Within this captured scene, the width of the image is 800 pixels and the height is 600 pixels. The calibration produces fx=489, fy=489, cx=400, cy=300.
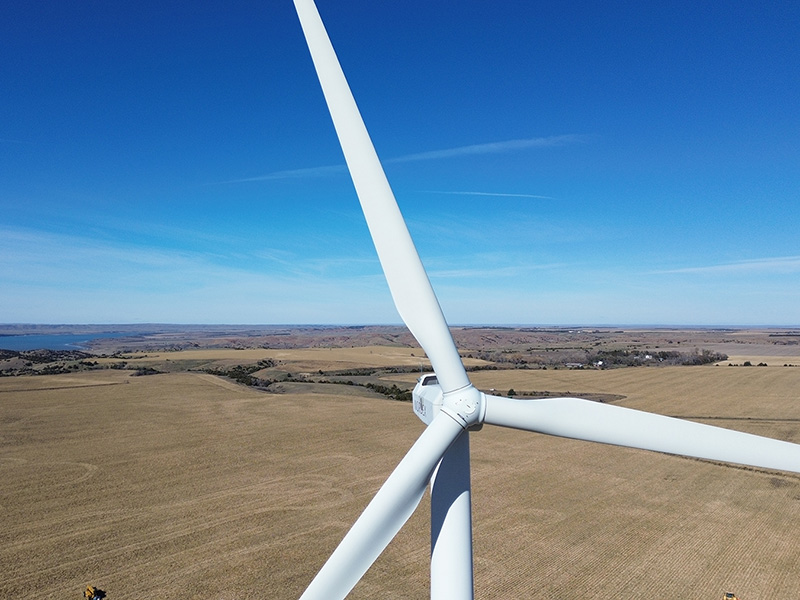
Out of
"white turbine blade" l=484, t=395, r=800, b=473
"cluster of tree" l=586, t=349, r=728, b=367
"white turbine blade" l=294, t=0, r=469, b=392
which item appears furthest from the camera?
"cluster of tree" l=586, t=349, r=728, b=367

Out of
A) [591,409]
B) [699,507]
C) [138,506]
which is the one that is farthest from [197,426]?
[591,409]

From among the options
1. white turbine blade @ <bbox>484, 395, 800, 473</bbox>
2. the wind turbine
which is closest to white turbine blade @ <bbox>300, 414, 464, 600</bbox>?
the wind turbine

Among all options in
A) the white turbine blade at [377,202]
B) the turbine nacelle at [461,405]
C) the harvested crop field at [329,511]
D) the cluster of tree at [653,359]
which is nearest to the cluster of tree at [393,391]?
Answer: the harvested crop field at [329,511]

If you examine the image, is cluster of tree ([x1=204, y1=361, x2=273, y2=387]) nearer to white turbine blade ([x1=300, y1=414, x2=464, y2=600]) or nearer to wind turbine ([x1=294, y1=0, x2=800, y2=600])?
wind turbine ([x1=294, y1=0, x2=800, y2=600])

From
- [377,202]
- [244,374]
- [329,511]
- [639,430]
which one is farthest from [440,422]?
[244,374]

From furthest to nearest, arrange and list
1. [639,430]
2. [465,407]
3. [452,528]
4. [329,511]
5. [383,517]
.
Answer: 1. [329,511]
2. [639,430]
3. [452,528]
4. [465,407]
5. [383,517]

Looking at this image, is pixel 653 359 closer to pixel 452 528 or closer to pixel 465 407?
pixel 452 528
